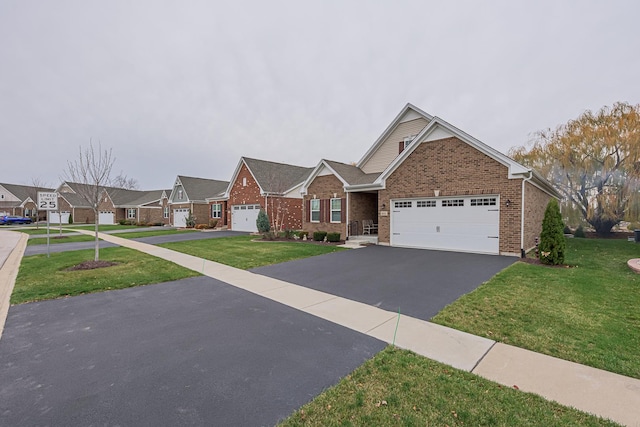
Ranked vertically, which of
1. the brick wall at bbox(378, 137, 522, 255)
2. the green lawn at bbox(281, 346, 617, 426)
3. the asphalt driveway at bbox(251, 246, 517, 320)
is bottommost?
the asphalt driveway at bbox(251, 246, 517, 320)

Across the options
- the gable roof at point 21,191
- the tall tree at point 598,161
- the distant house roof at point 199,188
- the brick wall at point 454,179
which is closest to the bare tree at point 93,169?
the brick wall at point 454,179

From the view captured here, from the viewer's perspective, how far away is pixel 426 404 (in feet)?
9.48

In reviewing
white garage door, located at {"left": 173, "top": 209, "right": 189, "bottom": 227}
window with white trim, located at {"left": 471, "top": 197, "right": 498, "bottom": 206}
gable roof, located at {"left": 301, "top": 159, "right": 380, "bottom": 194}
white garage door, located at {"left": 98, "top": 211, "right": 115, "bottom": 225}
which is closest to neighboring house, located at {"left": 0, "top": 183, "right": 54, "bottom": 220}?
white garage door, located at {"left": 98, "top": 211, "right": 115, "bottom": 225}

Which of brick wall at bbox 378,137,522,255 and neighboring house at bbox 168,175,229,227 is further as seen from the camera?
neighboring house at bbox 168,175,229,227

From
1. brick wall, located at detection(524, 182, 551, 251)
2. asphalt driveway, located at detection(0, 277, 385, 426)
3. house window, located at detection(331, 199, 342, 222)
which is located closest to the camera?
asphalt driveway, located at detection(0, 277, 385, 426)

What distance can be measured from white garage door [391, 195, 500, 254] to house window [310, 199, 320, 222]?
5614 mm

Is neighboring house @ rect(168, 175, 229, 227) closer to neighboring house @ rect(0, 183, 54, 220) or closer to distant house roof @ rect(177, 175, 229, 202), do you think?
distant house roof @ rect(177, 175, 229, 202)

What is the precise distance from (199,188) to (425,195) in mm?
29711

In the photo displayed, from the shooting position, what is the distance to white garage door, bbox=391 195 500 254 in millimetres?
12344

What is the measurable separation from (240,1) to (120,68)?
8283 millimetres

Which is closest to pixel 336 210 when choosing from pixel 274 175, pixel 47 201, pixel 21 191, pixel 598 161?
pixel 274 175

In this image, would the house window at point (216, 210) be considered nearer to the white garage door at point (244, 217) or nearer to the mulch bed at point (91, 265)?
the white garage door at point (244, 217)

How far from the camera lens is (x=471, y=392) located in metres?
3.09

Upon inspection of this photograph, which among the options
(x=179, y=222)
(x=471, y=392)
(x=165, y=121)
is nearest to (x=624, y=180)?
(x=471, y=392)
